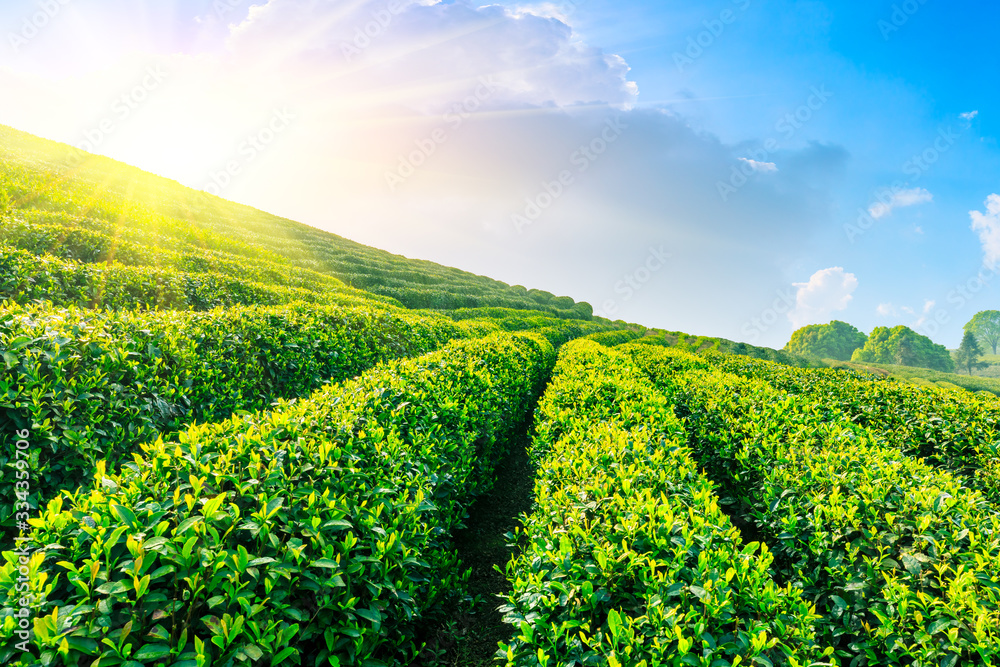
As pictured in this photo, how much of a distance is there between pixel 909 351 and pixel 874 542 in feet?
337

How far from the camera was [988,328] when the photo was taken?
99062mm

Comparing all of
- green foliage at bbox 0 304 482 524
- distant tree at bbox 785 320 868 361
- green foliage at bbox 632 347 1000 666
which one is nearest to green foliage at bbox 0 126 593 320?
green foliage at bbox 0 304 482 524

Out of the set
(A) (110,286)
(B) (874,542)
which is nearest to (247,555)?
(B) (874,542)

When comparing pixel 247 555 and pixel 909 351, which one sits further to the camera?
pixel 909 351

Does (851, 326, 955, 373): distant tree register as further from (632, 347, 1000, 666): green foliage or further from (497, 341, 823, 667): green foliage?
(497, 341, 823, 667): green foliage

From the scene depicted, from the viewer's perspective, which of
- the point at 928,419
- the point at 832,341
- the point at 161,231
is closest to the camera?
the point at 928,419

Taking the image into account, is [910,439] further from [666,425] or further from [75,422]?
[75,422]

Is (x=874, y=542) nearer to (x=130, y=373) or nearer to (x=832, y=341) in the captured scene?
(x=130, y=373)

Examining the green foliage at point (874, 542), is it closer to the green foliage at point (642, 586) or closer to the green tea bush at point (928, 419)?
the green foliage at point (642, 586)

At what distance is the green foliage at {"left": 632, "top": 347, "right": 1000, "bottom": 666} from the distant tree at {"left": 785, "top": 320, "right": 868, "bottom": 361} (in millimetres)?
108566

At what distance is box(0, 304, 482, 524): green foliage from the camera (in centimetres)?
429

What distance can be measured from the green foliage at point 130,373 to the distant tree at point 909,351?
101 metres

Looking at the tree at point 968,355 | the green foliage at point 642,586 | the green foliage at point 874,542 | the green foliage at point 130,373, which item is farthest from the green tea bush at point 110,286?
the tree at point 968,355

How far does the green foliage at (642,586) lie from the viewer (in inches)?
97.0
